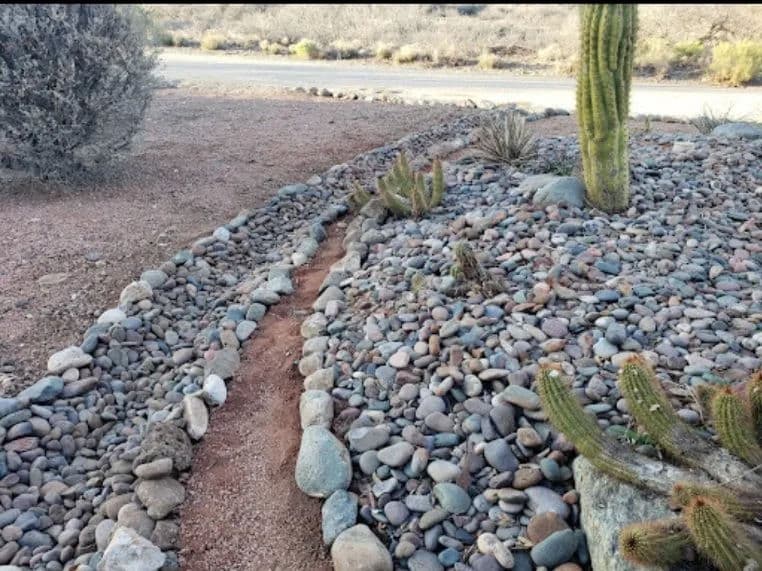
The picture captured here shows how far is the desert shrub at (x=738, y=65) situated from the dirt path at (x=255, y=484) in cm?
1290

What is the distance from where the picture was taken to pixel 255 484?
331 cm

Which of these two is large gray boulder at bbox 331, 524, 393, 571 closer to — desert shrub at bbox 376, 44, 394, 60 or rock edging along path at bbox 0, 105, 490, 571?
rock edging along path at bbox 0, 105, 490, 571

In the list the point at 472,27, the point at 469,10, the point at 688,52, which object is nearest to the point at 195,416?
the point at 688,52

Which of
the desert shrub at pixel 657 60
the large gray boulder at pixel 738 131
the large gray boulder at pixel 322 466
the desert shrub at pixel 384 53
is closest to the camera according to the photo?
the large gray boulder at pixel 322 466

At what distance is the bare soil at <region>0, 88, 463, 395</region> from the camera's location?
456 cm

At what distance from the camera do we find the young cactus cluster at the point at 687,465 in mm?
2113

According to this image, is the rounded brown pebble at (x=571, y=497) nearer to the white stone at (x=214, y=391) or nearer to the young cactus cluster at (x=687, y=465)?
the young cactus cluster at (x=687, y=465)

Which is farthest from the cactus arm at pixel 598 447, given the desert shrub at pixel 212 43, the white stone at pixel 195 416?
the desert shrub at pixel 212 43

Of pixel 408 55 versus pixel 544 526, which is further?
pixel 408 55

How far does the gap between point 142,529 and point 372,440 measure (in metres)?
1.07

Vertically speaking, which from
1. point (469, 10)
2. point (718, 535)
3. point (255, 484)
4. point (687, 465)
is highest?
point (469, 10)

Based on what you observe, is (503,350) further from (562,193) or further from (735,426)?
(562,193)

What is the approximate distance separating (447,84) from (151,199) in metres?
9.13

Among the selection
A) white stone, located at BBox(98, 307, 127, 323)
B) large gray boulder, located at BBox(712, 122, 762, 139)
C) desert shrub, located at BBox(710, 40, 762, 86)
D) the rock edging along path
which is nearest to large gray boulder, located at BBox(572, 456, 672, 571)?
the rock edging along path
